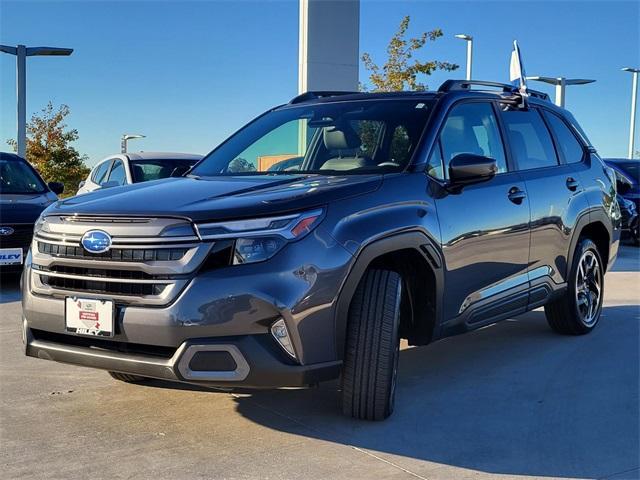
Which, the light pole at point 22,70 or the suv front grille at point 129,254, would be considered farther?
the light pole at point 22,70

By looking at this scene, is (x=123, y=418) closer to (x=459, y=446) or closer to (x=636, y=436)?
(x=459, y=446)

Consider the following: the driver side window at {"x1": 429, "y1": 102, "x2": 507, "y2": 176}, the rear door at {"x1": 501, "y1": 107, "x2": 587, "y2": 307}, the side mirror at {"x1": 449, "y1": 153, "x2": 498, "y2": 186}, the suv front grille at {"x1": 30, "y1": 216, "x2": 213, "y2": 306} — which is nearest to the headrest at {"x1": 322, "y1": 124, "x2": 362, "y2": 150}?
the driver side window at {"x1": 429, "y1": 102, "x2": 507, "y2": 176}

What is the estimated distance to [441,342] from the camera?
5.59m

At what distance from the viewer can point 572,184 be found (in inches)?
214

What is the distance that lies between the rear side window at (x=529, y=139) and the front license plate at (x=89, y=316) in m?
2.94

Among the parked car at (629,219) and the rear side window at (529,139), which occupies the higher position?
the rear side window at (529,139)

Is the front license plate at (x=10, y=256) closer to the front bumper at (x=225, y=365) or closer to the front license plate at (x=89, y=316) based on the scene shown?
the front license plate at (x=89, y=316)

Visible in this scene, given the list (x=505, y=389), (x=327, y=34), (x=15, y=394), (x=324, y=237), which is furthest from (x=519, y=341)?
(x=327, y=34)

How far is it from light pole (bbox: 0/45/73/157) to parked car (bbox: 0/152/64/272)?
10.7 metres

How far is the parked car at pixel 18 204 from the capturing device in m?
7.75

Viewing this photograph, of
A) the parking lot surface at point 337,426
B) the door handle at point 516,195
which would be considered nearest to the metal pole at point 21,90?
the parking lot surface at point 337,426

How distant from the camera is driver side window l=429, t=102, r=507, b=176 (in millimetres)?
4340

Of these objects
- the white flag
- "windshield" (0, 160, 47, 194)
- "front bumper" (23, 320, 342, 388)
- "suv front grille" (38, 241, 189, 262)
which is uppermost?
the white flag

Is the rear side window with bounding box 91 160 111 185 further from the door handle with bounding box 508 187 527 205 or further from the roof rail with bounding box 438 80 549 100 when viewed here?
the door handle with bounding box 508 187 527 205
